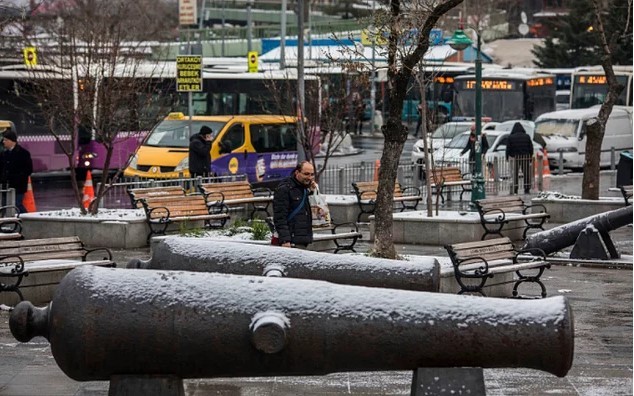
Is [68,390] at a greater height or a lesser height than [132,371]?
lesser

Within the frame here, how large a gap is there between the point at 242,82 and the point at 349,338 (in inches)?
1426

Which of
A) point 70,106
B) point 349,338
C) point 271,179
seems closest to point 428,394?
point 349,338

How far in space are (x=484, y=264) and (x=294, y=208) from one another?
2.41 metres

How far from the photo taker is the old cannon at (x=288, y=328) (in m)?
7.39

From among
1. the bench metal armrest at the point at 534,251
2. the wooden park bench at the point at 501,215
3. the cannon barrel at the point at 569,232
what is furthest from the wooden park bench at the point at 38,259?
the wooden park bench at the point at 501,215

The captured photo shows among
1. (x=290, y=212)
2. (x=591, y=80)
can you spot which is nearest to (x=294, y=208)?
(x=290, y=212)

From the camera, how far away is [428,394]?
769 cm

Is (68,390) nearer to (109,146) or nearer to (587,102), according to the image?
(109,146)

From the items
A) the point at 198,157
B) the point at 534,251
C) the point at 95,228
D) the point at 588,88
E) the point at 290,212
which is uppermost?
the point at 290,212

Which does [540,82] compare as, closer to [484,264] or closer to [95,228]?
[95,228]

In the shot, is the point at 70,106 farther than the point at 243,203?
Yes

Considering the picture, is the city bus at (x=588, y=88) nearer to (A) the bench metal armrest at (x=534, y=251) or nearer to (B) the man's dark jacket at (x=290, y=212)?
(A) the bench metal armrest at (x=534, y=251)

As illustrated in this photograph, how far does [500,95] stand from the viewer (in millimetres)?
55219

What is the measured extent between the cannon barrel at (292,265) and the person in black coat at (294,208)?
5054 millimetres
